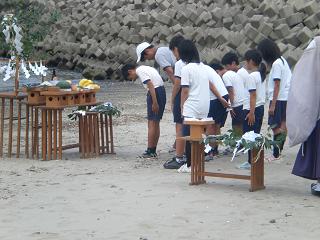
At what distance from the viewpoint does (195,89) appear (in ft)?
32.7

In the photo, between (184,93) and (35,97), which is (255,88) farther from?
(35,97)

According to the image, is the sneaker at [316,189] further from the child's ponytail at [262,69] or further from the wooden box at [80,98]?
the wooden box at [80,98]

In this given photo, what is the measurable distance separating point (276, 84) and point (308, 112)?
2.08 m

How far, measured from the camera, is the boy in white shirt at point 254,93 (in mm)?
10320

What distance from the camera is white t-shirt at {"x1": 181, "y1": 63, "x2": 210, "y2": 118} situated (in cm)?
991

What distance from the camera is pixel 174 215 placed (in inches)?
303

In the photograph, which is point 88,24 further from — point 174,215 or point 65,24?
point 174,215

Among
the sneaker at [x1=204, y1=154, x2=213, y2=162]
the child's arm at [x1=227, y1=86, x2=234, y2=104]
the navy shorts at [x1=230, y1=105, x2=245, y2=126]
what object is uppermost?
the child's arm at [x1=227, y1=86, x2=234, y2=104]

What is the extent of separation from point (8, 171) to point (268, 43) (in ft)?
11.9

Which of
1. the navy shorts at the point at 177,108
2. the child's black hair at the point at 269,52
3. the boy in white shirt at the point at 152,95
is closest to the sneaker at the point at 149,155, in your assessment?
the boy in white shirt at the point at 152,95

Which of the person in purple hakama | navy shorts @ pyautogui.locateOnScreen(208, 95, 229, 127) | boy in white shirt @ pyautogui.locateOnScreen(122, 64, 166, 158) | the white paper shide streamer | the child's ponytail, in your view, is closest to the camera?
the person in purple hakama

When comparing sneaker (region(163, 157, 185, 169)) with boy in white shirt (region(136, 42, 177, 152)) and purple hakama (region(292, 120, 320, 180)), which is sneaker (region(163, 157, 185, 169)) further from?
purple hakama (region(292, 120, 320, 180))

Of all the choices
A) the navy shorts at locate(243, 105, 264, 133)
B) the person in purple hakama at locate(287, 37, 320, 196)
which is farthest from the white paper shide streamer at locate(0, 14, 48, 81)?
the person in purple hakama at locate(287, 37, 320, 196)

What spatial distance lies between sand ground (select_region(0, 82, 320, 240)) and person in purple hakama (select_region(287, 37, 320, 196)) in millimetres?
310
